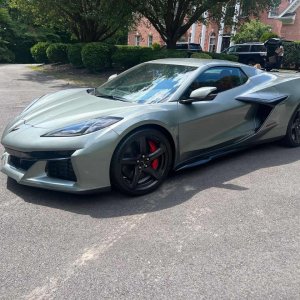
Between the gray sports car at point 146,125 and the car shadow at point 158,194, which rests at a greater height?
the gray sports car at point 146,125

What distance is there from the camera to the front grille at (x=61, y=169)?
10.1 feet

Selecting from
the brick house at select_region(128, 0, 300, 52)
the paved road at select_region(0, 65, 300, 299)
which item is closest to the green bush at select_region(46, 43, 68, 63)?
the brick house at select_region(128, 0, 300, 52)

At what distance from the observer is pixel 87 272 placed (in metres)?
2.34

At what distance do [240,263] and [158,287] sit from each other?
65 centimetres

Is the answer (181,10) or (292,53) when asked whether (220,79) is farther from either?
(292,53)

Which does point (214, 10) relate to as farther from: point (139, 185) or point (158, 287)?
point (158, 287)

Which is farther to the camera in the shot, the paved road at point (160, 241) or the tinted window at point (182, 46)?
the tinted window at point (182, 46)

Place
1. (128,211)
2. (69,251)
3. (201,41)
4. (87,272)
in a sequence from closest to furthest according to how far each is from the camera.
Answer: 1. (87,272)
2. (69,251)
3. (128,211)
4. (201,41)

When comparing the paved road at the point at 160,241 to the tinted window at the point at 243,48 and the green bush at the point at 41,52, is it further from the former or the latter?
the tinted window at the point at 243,48

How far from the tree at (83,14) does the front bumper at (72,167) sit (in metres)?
11.6

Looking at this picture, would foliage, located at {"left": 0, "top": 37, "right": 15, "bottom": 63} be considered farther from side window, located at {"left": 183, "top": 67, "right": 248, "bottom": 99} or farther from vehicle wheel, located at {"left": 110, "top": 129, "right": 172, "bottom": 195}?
vehicle wheel, located at {"left": 110, "top": 129, "right": 172, "bottom": 195}

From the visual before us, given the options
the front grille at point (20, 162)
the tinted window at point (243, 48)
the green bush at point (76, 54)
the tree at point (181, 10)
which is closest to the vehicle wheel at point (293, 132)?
the front grille at point (20, 162)

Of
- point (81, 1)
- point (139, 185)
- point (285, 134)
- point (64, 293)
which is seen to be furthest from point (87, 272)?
point (81, 1)

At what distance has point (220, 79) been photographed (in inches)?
171
